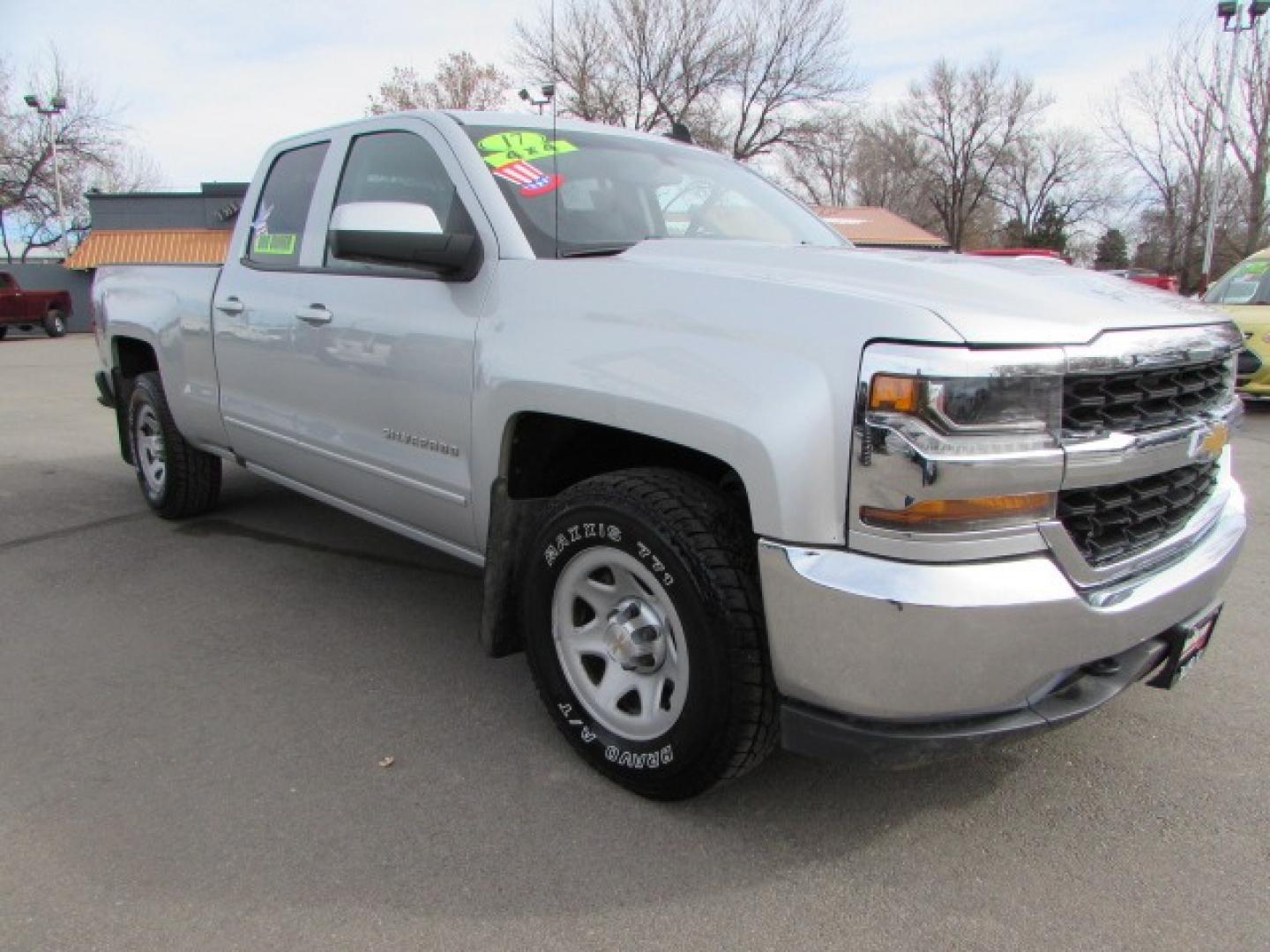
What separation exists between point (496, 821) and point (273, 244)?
8.99ft

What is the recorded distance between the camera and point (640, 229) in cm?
315

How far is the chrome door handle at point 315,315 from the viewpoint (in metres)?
3.40

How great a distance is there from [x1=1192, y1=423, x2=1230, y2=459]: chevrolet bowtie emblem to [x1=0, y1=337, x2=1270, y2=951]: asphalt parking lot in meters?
0.94

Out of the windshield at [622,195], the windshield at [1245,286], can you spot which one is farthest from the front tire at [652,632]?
the windshield at [1245,286]

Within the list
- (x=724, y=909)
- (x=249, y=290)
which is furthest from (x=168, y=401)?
(x=724, y=909)

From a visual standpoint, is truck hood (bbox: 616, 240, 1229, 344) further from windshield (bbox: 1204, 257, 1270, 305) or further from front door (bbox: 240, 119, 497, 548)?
windshield (bbox: 1204, 257, 1270, 305)

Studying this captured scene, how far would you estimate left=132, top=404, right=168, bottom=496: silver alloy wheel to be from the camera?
203 inches

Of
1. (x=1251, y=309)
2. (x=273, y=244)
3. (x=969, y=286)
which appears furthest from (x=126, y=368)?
(x=1251, y=309)

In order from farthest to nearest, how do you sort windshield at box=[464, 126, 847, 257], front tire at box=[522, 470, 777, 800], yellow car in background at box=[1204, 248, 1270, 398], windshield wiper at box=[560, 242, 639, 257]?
yellow car in background at box=[1204, 248, 1270, 398]
windshield at box=[464, 126, 847, 257]
windshield wiper at box=[560, 242, 639, 257]
front tire at box=[522, 470, 777, 800]

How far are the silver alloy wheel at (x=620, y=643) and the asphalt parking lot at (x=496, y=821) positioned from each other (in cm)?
24

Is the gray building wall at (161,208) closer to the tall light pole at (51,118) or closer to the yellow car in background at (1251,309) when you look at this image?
the tall light pole at (51,118)

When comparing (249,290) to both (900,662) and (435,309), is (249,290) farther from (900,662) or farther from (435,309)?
(900,662)

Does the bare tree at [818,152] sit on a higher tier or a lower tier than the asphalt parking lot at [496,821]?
higher

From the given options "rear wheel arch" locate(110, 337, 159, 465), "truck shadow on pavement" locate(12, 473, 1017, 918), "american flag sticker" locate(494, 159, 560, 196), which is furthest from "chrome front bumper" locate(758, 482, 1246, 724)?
"rear wheel arch" locate(110, 337, 159, 465)
